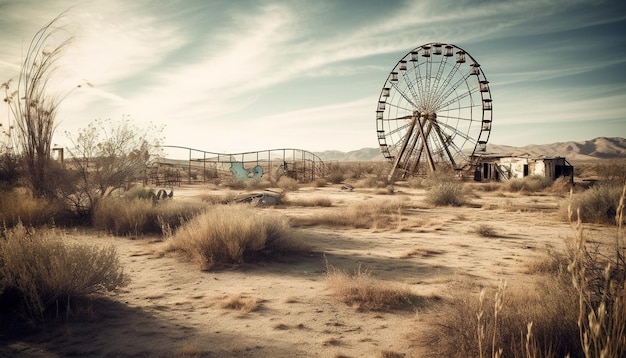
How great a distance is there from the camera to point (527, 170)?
2455 centimetres

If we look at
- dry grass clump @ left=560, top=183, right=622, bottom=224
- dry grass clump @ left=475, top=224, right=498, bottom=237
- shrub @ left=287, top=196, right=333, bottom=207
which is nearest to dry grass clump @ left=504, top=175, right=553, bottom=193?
dry grass clump @ left=560, top=183, right=622, bottom=224

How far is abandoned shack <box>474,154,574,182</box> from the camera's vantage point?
923 inches

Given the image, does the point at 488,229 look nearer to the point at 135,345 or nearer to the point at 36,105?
the point at 135,345

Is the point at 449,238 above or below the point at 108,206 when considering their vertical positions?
below

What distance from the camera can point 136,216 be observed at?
8.44 meters

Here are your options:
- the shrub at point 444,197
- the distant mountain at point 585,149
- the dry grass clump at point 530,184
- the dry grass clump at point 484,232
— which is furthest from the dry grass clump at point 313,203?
the distant mountain at point 585,149

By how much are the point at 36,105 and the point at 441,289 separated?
32.3 ft

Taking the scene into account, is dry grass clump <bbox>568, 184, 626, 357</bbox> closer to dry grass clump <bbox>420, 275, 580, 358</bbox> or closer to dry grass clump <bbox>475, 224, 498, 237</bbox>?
dry grass clump <bbox>420, 275, 580, 358</bbox>

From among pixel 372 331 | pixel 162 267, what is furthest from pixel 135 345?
pixel 162 267

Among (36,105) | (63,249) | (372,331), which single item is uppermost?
(36,105)

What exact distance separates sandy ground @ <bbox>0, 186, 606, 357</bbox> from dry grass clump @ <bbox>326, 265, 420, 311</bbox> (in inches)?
5.2

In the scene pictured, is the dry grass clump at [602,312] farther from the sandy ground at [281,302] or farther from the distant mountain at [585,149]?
the distant mountain at [585,149]

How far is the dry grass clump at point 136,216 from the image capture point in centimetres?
829

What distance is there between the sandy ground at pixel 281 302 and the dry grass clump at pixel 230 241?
10.4 inches
